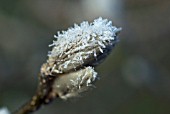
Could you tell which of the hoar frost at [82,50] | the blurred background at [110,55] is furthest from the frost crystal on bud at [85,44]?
the blurred background at [110,55]

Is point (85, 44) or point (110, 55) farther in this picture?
point (110, 55)

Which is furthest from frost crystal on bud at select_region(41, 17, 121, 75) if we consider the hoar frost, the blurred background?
the blurred background

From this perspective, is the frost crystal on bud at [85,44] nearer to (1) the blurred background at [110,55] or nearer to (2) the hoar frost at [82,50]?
(2) the hoar frost at [82,50]

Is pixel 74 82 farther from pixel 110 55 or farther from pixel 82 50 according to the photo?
pixel 110 55

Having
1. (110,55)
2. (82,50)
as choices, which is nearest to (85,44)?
(82,50)

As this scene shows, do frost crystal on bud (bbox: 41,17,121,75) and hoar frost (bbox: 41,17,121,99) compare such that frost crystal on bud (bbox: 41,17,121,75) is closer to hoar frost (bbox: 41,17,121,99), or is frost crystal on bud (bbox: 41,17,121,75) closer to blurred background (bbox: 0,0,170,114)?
hoar frost (bbox: 41,17,121,99)

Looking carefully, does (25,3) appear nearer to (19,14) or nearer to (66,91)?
(19,14)
